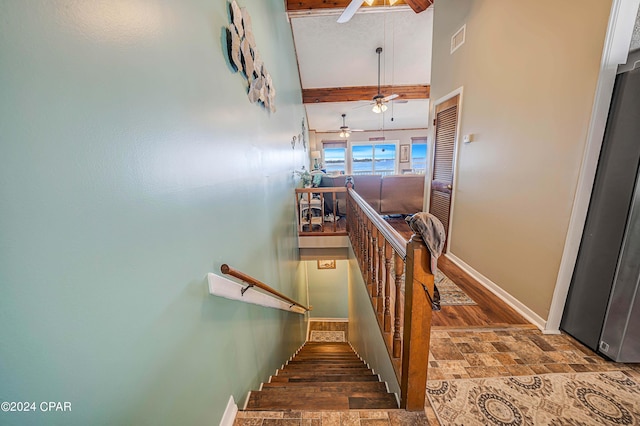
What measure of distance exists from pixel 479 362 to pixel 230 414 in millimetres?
1469

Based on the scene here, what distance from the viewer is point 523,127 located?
1.87 m

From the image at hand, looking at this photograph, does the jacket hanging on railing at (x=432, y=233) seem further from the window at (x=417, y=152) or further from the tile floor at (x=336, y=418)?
the window at (x=417, y=152)

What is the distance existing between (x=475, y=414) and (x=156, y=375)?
4.70 feet

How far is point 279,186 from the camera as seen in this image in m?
2.67

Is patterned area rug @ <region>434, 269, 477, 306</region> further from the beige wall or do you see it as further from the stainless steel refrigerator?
the stainless steel refrigerator

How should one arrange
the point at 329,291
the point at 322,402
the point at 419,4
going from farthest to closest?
the point at 329,291 < the point at 419,4 < the point at 322,402

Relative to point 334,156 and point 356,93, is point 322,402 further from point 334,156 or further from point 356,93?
point 334,156

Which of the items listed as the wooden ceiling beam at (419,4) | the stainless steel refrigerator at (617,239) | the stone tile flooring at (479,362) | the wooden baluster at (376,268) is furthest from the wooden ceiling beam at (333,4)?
the stone tile flooring at (479,362)

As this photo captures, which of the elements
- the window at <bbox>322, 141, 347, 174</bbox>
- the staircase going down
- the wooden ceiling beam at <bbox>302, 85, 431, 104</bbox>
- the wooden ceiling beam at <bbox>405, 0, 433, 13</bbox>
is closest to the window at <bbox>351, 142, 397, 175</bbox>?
the window at <bbox>322, 141, 347, 174</bbox>

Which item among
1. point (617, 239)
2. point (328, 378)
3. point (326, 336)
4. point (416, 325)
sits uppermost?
point (617, 239)

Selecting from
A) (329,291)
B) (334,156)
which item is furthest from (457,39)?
(334,156)

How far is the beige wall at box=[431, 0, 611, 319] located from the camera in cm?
151

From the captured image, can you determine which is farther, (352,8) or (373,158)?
(373,158)

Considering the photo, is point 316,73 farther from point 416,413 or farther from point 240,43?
point 416,413
